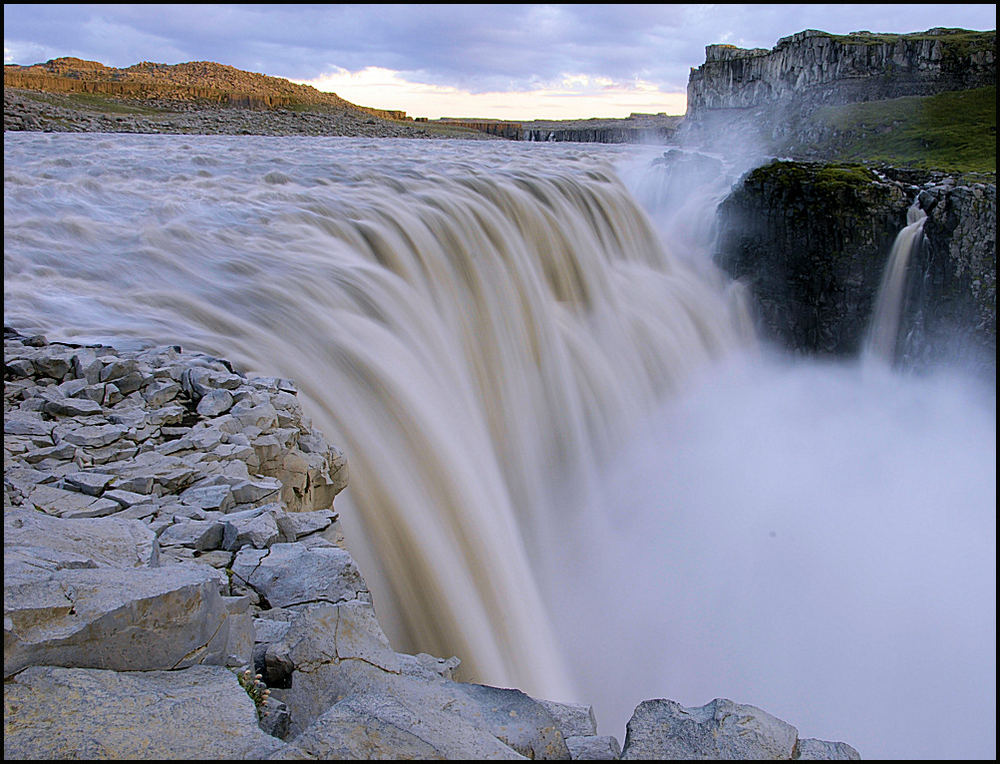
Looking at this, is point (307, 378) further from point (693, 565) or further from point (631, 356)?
point (631, 356)

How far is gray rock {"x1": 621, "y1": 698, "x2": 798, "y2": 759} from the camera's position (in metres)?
2.18

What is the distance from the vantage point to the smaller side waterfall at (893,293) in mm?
13664

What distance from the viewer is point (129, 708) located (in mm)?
1964

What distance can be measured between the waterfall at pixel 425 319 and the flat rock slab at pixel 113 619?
7.51ft

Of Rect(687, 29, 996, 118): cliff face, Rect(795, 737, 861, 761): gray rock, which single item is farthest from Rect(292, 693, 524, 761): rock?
Rect(687, 29, 996, 118): cliff face

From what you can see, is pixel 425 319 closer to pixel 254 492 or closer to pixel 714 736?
pixel 254 492

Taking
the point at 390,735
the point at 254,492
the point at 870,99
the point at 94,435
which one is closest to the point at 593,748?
the point at 390,735

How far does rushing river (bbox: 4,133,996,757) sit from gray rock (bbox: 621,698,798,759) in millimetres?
2456

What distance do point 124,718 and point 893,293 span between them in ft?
49.5

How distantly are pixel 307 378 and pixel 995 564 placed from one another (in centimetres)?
850

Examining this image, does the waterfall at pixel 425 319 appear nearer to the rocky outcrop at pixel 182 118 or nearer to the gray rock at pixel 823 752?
the gray rock at pixel 823 752

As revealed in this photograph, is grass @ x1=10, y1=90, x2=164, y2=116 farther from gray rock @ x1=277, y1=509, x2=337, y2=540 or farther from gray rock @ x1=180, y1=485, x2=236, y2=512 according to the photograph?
gray rock @ x1=277, y1=509, x2=337, y2=540

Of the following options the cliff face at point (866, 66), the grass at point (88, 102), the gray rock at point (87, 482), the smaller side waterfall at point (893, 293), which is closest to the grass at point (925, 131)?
the smaller side waterfall at point (893, 293)

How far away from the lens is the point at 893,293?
Answer: 1411 centimetres
